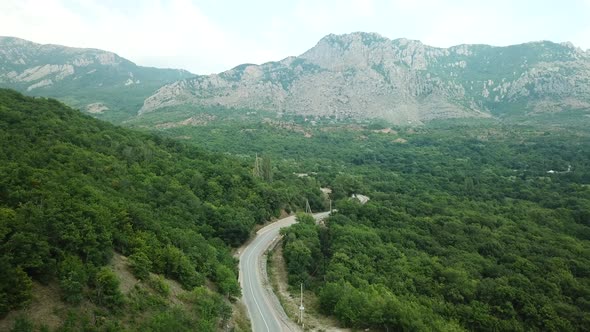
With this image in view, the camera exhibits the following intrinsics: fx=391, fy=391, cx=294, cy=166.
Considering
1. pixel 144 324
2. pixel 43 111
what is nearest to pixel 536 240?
pixel 144 324

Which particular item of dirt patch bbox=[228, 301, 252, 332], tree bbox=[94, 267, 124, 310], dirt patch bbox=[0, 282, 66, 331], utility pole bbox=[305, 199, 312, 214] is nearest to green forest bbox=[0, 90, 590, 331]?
tree bbox=[94, 267, 124, 310]

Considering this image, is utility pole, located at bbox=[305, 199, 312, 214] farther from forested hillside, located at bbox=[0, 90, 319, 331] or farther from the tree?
the tree

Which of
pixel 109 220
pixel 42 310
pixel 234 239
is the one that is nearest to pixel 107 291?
pixel 42 310

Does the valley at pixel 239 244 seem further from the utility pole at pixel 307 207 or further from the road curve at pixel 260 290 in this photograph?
the utility pole at pixel 307 207

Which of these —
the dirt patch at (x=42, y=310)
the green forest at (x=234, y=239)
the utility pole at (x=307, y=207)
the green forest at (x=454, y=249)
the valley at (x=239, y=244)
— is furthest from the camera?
the utility pole at (x=307, y=207)

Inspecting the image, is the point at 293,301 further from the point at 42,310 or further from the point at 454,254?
the point at 454,254

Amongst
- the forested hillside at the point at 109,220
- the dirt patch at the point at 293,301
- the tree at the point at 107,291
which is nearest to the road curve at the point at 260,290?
the dirt patch at the point at 293,301

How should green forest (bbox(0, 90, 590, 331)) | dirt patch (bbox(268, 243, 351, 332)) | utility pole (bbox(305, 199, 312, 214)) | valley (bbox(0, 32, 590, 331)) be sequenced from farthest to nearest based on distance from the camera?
utility pole (bbox(305, 199, 312, 214)) → dirt patch (bbox(268, 243, 351, 332)) → green forest (bbox(0, 90, 590, 331)) → valley (bbox(0, 32, 590, 331))
